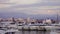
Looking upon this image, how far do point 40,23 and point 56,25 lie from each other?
0.25m

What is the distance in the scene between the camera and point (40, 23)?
204 centimetres

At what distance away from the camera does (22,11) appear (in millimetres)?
2045

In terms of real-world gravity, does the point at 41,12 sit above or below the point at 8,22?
above

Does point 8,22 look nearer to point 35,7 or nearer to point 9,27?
point 9,27

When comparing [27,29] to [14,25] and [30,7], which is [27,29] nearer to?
[14,25]

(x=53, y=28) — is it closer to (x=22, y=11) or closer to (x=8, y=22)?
(x=22, y=11)

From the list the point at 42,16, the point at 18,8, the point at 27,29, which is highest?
the point at 18,8

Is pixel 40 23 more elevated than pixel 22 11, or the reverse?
pixel 22 11

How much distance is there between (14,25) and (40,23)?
409 millimetres

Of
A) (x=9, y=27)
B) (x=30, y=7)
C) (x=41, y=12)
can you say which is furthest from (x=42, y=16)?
(x=9, y=27)

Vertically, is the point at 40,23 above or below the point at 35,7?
below

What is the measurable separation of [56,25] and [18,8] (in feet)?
2.13

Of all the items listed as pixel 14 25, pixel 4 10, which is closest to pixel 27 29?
pixel 14 25

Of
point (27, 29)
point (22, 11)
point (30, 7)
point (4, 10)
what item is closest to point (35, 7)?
point (30, 7)
